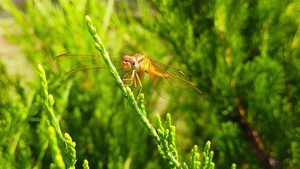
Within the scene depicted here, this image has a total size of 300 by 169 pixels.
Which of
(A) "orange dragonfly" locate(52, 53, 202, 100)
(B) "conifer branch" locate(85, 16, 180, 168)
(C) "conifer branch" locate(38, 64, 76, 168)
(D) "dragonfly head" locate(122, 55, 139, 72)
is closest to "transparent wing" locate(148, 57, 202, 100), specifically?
(A) "orange dragonfly" locate(52, 53, 202, 100)

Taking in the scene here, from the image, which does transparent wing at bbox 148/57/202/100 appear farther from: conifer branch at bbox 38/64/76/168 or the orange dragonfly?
conifer branch at bbox 38/64/76/168

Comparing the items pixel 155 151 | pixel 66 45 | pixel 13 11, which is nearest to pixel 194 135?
pixel 155 151

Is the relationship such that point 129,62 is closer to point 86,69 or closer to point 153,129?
point 153,129

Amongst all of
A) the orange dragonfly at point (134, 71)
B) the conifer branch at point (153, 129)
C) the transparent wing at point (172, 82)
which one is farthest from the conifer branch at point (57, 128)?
the transparent wing at point (172, 82)

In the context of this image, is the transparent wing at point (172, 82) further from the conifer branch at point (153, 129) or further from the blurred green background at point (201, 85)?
the conifer branch at point (153, 129)

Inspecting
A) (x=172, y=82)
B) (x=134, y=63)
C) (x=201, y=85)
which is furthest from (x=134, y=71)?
(x=201, y=85)

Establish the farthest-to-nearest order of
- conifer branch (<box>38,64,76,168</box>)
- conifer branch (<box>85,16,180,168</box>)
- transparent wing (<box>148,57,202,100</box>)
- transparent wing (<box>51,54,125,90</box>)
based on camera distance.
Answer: transparent wing (<box>51,54,125,90</box>), transparent wing (<box>148,57,202,100</box>), conifer branch (<box>85,16,180,168</box>), conifer branch (<box>38,64,76,168</box>)

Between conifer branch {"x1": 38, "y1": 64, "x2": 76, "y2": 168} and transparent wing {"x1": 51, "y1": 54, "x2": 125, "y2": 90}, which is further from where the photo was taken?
transparent wing {"x1": 51, "y1": 54, "x2": 125, "y2": 90}

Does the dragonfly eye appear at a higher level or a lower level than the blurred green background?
higher
